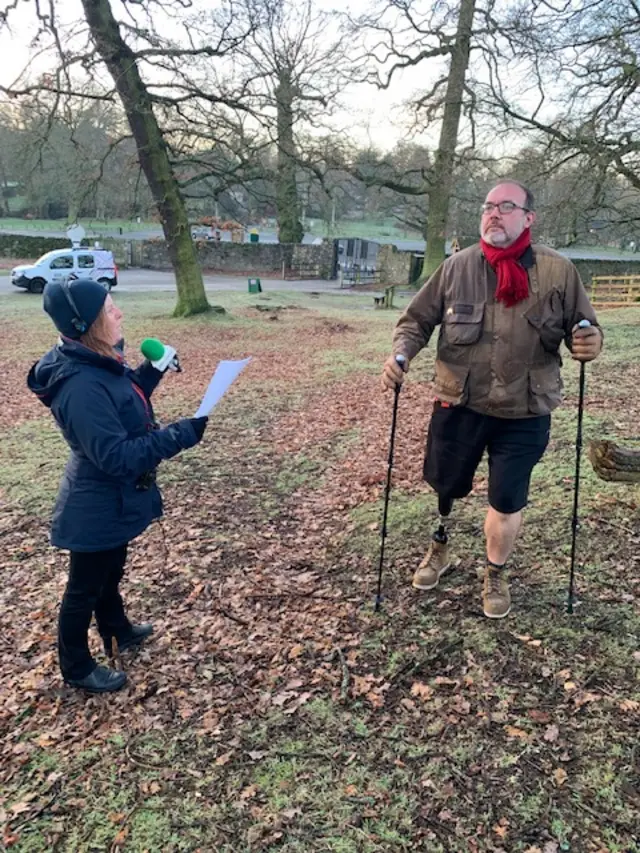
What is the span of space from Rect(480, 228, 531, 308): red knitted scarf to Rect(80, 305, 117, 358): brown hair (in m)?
1.89

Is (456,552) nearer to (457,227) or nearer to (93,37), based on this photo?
(93,37)

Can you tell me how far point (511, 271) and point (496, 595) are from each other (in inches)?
69.8

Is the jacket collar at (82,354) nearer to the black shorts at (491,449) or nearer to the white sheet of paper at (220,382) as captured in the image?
the white sheet of paper at (220,382)

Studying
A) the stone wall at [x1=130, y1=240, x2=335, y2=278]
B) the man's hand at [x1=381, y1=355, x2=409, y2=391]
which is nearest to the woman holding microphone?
the man's hand at [x1=381, y1=355, x2=409, y2=391]

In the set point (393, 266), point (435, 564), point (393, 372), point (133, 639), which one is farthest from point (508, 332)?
point (393, 266)

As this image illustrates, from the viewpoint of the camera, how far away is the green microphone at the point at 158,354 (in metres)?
3.09

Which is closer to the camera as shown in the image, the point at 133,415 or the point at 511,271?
the point at 133,415

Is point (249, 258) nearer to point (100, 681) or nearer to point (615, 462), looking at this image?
point (615, 462)

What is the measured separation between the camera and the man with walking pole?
10.4 ft

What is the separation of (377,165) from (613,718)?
25971 millimetres

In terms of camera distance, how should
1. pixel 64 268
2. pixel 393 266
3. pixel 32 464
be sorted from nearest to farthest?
pixel 32 464 → pixel 64 268 → pixel 393 266

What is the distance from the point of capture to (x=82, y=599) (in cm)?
299

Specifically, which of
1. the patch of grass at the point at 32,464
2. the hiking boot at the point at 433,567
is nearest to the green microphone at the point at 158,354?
the hiking boot at the point at 433,567

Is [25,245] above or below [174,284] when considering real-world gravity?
above
